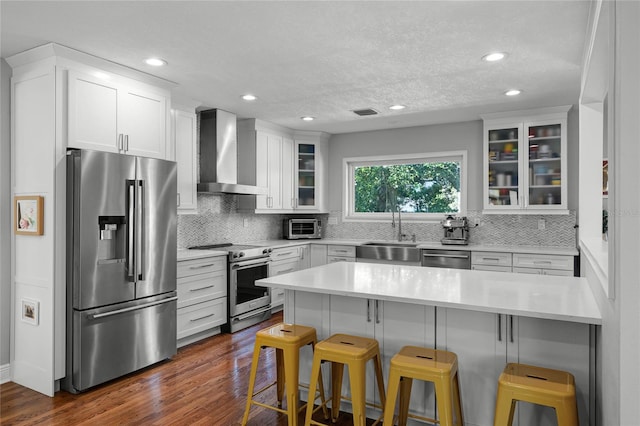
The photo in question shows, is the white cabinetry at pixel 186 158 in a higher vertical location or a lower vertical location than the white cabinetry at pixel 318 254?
higher

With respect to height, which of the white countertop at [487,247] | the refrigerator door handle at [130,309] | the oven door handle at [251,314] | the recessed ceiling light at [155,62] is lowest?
the oven door handle at [251,314]

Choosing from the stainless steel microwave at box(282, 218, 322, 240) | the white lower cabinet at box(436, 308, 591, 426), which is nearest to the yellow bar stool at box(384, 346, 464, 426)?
the white lower cabinet at box(436, 308, 591, 426)

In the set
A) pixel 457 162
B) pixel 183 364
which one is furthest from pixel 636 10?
pixel 457 162

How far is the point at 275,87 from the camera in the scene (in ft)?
13.3

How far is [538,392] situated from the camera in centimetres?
186

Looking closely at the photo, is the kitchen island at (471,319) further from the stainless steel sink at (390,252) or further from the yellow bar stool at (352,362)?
the stainless steel sink at (390,252)

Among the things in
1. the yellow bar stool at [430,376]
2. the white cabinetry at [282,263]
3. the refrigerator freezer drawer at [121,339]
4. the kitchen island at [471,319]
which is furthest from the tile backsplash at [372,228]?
the yellow bar stool at [430,376]

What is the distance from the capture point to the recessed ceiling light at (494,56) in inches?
125

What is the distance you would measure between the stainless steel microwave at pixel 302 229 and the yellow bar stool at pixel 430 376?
391cm

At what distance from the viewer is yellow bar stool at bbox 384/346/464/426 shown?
2059mm

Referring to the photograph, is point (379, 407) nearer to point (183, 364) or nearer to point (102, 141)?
point (183, 364)

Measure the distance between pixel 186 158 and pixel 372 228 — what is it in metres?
2.87

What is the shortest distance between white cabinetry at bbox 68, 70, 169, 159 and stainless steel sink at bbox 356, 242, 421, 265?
2.82m

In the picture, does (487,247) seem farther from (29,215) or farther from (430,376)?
(29,215)
